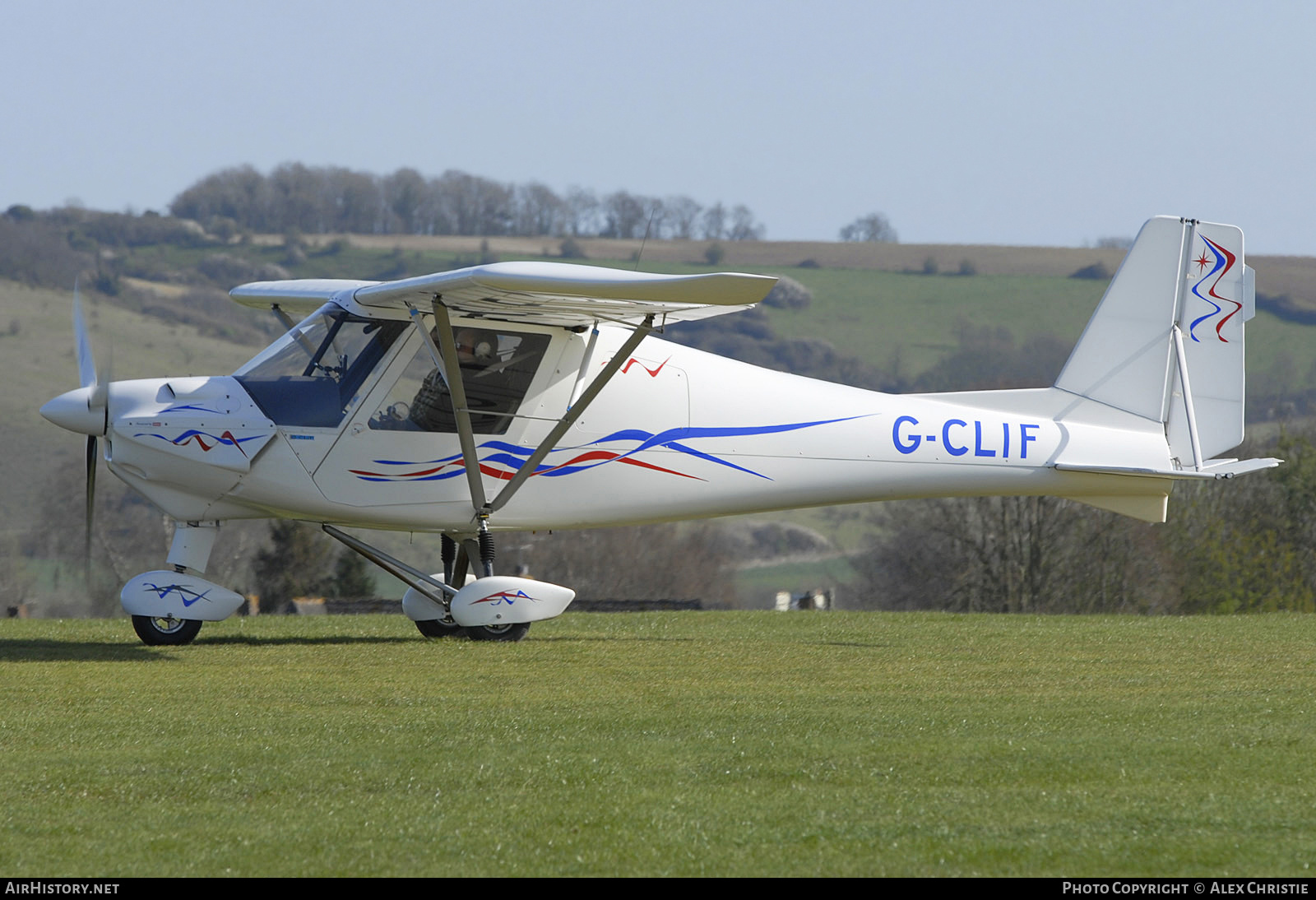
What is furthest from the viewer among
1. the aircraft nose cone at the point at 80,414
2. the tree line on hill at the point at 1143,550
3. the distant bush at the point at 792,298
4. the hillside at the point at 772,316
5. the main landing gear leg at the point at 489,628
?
the distant bush at the point at 792,298

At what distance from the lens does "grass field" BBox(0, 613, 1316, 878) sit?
5.32 metres

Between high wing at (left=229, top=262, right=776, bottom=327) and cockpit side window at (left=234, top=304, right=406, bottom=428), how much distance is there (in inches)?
9.0

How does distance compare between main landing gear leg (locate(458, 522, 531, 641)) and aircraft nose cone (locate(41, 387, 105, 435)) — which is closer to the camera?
aircraft nose cone (locate(41, 387, 105, 435))

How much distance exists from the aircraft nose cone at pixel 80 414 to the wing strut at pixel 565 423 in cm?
328

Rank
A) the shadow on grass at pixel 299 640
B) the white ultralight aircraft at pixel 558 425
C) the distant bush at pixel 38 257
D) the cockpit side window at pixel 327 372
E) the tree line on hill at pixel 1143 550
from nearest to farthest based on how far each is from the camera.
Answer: the white ultralight aircraft at pixel 558 425 → the cockpit side window at pixel 327 372 → the shadow on grass at pixel 299 640 → the tree line on hill at pixel 1143 550 → the distant bush at pixel 38 257

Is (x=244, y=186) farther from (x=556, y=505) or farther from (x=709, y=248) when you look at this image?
(x=556, y=505)

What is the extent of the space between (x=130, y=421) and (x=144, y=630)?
1.76 m

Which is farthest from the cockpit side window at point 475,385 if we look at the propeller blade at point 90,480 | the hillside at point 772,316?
the hillside at point 772,316

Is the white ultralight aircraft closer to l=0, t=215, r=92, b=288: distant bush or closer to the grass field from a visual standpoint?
the grass field

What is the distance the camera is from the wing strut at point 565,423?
11570mm

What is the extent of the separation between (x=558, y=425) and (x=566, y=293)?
1.87 m

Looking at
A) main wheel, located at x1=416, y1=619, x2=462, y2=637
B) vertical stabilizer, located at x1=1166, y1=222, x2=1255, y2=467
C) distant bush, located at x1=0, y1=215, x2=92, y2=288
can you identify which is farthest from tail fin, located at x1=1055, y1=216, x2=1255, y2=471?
distant bush, located at x1=0, y1=215, x2=92, y2=288

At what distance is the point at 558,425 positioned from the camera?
11.9 metres

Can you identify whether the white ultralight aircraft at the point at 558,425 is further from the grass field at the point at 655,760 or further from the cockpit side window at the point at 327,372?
the grass field at the point at 655,760
